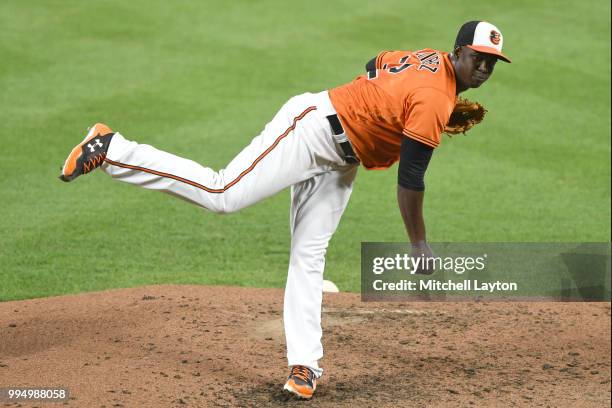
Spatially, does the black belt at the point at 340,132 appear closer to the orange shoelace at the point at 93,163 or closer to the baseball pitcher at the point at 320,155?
the baseball pitcher at the point at 320,155

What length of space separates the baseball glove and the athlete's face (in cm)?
23

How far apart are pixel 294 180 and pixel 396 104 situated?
0.67m

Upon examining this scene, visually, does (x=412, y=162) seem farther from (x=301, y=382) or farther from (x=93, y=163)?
(x=93, y=163)

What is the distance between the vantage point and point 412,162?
4.62m

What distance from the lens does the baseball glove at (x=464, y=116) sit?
16.6 ft

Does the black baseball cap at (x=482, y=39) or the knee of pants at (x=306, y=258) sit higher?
the black baseball cap at (x=482, y=39)

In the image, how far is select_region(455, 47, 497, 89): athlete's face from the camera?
15.6 feet

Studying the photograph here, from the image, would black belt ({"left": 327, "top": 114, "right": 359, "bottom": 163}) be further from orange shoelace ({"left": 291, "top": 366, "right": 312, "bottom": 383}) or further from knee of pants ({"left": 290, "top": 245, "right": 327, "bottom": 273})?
orange shoelace ({"left": 291, "top": 366, "right": 312, "bottom": 383})

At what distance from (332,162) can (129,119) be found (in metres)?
6.16

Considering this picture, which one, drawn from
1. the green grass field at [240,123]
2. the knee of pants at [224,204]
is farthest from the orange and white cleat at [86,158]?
the green grass field at [240,123]

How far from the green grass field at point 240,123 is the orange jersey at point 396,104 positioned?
107 inches

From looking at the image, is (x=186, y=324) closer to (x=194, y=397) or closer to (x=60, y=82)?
(x=194, y=397)

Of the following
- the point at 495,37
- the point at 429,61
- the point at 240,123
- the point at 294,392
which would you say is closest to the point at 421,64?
the point at 429,61

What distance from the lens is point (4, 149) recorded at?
9.60 m
